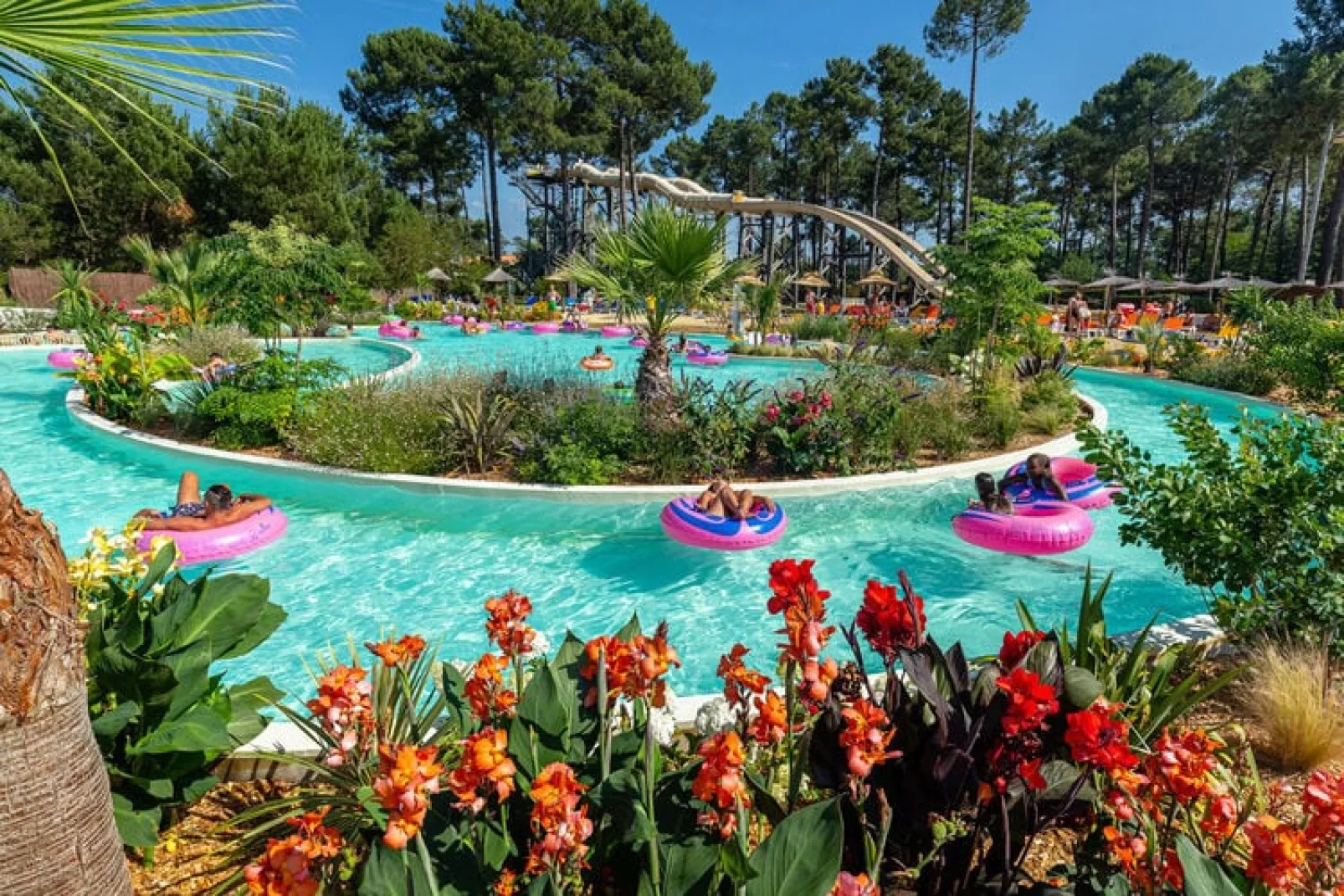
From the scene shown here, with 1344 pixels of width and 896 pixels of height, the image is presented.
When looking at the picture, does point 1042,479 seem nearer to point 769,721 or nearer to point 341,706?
point 769,721

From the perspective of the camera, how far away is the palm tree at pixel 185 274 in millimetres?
19484

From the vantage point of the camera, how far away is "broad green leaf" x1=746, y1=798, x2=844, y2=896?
5.02 ft

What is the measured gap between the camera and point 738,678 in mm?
1680

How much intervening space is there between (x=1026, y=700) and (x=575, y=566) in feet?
18.9

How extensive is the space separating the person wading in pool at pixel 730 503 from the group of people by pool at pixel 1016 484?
2134mm

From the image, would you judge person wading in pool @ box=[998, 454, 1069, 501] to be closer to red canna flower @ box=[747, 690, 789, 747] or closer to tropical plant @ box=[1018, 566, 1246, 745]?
tropical plant @ box=[1018, 566, 1246, 745]

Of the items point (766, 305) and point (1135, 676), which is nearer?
point (1135, 676)

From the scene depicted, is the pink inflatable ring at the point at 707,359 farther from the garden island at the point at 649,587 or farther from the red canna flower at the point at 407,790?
the red canna flower at the point at 407,790

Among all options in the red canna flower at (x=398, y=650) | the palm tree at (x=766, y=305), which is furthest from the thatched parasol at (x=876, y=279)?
the red canna flower at (x=398, y=650)

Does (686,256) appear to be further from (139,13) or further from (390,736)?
(139,13)

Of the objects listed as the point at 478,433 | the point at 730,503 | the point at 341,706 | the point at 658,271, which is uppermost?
the point at 658,271

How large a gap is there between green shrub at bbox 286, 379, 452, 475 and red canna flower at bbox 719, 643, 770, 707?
8.01m

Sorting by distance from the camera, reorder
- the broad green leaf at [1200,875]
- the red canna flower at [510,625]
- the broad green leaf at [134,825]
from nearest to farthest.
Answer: the broad green leaf at [1200,875] → the red canna flower at [510,625] → the broad green leaf at [134,825]

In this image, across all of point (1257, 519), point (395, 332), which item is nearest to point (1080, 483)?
point (1257, 519)
